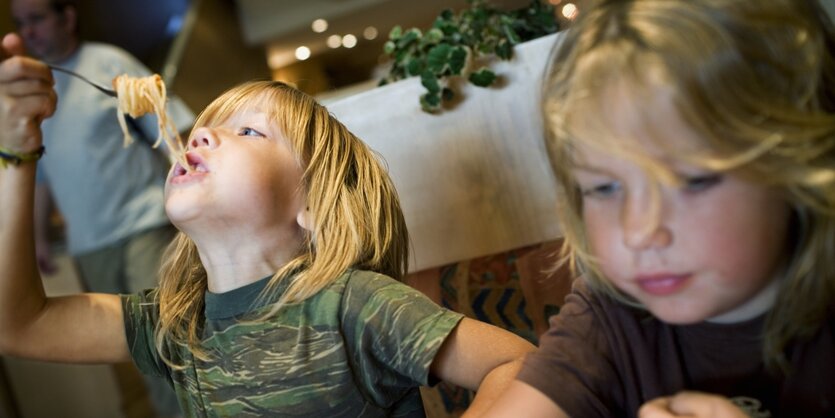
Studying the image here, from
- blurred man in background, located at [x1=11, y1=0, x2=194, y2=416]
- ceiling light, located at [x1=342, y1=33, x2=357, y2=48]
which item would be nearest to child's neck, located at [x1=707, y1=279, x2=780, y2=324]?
blurred man in background, located at [x1=11, y1=0, x2=194, y2=416]

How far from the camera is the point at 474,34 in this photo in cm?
134

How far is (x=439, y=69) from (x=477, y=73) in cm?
A: 7

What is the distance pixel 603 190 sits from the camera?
23.0 inches

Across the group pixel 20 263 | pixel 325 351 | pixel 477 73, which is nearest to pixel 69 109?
pixel 20 263

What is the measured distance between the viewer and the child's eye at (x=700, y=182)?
53 cm

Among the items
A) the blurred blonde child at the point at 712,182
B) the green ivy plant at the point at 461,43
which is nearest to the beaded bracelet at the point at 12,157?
the green ivy plant at the point at 461,43

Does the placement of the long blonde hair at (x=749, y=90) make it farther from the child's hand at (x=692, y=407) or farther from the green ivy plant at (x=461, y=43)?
the green ivy plant at (x=461, y=43)

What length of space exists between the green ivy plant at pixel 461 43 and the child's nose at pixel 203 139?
467 mm

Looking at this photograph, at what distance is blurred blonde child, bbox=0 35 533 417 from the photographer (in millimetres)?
820

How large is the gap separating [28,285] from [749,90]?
3.02 feet

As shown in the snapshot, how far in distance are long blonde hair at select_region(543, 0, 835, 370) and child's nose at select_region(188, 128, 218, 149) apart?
0.49 m

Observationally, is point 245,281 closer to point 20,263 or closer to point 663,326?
point 20,263

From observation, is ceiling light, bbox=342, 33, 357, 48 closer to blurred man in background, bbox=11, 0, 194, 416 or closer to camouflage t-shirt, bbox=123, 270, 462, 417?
blurred man in background, bbox=11, 0, 194, 416

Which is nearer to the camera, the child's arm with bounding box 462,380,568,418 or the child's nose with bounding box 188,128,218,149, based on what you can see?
the child's arm with bounding box 462,380,568,418
